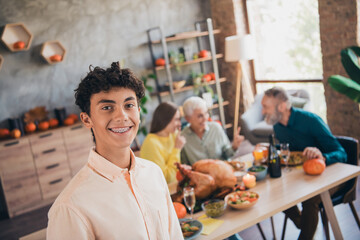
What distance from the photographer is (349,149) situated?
96.1 inches

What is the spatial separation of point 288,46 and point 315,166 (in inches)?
148

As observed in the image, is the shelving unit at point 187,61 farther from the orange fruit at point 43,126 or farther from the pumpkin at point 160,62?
the orange fruit at point 43,126

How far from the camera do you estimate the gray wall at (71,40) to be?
4832 mm

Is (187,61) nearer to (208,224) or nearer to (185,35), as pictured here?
(185,35)

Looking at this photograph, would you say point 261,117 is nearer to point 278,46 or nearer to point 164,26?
point 278,46

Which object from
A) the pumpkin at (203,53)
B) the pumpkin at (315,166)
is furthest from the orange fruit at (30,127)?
the pumpkin at (315,166)

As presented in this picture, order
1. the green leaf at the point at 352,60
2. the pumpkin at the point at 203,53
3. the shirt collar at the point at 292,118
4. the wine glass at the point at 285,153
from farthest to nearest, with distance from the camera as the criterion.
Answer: the pumpkin at the point at 203,53
the green leaf at the point at 352,60
the shirt collar at the point at 292,118
the wine glass at the point at 285,153

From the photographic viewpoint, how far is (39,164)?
458 cm

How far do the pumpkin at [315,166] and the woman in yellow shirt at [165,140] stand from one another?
1.03m

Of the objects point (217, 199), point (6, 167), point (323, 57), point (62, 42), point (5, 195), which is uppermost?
point (62, 42)

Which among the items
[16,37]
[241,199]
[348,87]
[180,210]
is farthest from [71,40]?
[241,199]

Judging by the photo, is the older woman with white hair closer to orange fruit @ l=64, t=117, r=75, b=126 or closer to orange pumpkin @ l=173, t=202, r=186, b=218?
orange pumpkin @ l=173, t=202, r=186, b=218

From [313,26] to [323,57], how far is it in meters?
0.57

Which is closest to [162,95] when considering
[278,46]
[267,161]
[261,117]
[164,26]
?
[164,26]
